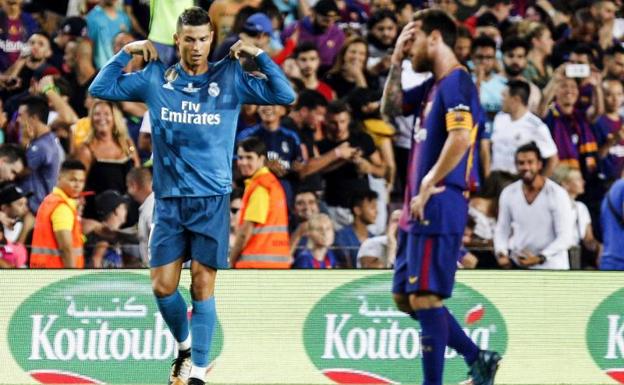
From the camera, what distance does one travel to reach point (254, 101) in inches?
337

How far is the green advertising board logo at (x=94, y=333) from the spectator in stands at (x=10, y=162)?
118 inches

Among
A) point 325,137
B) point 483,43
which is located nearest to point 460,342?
point 325,137

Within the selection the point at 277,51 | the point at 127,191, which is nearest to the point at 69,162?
the point at 127,191

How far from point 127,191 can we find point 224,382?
11.1 ft

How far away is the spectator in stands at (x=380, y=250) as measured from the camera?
11.9 meters

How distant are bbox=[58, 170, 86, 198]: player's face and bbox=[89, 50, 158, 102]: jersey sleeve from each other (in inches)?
117

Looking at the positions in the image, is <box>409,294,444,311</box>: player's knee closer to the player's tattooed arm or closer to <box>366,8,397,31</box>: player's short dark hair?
the player's tattooed arm

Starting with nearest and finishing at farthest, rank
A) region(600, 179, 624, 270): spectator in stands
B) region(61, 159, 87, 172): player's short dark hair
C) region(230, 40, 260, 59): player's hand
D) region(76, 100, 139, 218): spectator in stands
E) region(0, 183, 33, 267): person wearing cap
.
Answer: region(230, 40, 260, 59): player's hand < region(61, 159, 87, 172): player's short dark hair < region(600, 179, 624, 270): spectator in stands < region(0, 183, 33, 267): person wearing cap < region(76, 100, 139, 218): spectator in stands

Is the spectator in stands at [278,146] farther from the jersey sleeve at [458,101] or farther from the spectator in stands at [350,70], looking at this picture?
the jersey sleeve at [458,101]

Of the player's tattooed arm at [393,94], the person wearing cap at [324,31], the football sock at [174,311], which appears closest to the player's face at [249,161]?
the person wearing cap at [324,31]

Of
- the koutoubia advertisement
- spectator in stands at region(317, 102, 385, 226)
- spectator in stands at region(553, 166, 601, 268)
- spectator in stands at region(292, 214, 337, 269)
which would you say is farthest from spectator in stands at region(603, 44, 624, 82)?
the koutoubia advertisement

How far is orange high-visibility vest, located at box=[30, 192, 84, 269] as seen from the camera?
1107 cm

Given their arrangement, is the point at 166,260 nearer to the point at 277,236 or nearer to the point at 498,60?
the point at 277,236

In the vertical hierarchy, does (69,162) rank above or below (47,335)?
above
